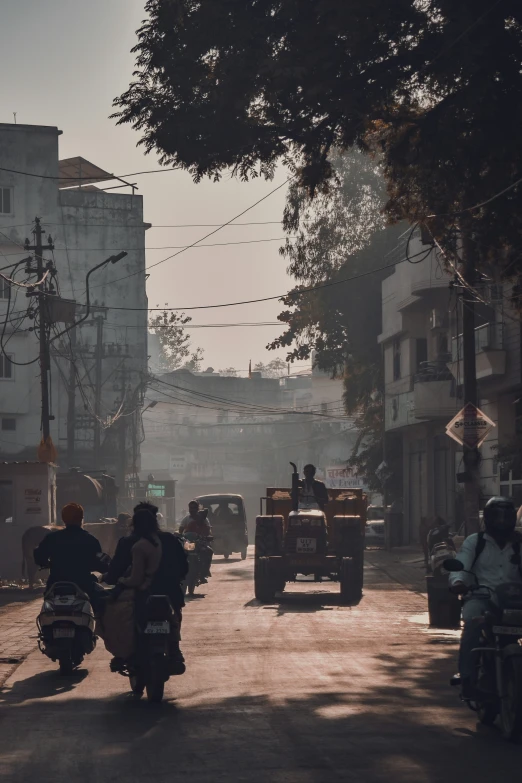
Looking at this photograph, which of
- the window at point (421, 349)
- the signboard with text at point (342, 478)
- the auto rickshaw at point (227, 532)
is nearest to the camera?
the auto rickshaw at point (227, 532)

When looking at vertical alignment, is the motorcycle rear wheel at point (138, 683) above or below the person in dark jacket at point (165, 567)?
below

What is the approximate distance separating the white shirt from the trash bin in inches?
1616

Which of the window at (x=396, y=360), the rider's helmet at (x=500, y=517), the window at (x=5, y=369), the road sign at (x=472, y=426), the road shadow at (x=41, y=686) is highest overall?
the window at (x=5, y=369)

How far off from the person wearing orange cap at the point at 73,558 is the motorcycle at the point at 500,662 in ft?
15.0

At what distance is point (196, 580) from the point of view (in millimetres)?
25422

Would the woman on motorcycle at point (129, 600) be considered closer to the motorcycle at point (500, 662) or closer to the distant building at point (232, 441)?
the motorcycle at point (500, 662)

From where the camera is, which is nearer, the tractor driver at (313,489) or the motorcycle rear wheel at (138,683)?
the motorcycle rear wheel at (138,683)

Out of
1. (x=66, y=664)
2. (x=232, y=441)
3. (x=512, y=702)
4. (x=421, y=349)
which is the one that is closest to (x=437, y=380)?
(x=421, y=349)

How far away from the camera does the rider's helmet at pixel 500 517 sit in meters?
9.84

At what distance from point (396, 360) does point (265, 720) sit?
1749 inches

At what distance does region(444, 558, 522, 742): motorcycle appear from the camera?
884 cm

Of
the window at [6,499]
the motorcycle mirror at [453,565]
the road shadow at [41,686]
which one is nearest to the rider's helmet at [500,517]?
the motorcycle mirror at [453,565]

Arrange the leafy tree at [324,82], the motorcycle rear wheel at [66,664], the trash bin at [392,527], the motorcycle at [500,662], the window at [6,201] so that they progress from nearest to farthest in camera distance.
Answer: the motorcycle at [500,662] → the motorcycle rear wheel at [66,664] → the leafy tree at [324,82] → the trash bin at [392,527] → the window at [6,201]

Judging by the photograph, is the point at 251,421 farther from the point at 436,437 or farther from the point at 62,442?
the point at 436,437
